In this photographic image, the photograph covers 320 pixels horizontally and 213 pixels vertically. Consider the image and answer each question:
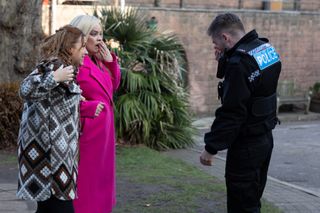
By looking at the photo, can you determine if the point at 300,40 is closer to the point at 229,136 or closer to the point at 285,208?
the point at 285,208

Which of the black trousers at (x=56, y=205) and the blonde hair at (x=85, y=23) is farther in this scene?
the blonde hair at (x=85, y=23)

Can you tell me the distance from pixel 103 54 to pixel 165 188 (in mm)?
2510

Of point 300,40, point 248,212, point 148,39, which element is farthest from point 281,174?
point 300,40

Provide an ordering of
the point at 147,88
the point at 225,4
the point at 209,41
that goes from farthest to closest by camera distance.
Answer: the point at 225,4 → the point at 209,41 → the point at 147,88

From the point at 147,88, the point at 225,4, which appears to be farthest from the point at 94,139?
the point at 225,4

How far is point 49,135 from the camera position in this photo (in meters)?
4.10

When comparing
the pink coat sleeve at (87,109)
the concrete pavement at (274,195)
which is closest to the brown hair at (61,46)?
the pink coat sleeve at (87,109)

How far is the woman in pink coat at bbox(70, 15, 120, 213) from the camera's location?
15.3ft

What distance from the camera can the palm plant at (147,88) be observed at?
418 inches

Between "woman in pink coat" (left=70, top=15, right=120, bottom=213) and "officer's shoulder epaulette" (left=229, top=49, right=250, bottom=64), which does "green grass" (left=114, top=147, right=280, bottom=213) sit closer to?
"woman in pink coat" (left=70, top=15, right=120, bottom=213)

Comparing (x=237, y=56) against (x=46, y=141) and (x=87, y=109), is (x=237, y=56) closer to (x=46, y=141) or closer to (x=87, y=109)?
(x=87, y=109)

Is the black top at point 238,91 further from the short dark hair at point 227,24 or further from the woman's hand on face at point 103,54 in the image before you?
the woman's hand on face at point 103,54

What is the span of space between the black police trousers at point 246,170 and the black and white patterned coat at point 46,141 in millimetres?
1208

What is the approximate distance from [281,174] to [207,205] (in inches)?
129
